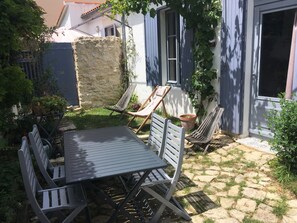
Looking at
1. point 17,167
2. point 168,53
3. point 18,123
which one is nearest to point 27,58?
point 18,123

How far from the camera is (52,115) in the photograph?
4.75 m

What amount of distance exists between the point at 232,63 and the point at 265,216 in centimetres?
276

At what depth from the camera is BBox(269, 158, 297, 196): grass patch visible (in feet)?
9.75

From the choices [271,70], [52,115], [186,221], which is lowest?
[186,221]

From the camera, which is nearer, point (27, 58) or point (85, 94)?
point (27, 58)

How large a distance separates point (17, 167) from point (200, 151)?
275 cm

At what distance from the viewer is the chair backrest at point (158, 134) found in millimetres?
2854

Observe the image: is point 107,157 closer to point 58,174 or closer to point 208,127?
point 58,174

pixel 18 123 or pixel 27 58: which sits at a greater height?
pixel 27 58

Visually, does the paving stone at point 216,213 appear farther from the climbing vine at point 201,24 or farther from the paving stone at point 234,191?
the climbing vine at point 201,24

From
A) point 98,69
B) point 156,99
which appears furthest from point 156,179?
point 98,69

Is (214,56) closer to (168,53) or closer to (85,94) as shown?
(168,53)

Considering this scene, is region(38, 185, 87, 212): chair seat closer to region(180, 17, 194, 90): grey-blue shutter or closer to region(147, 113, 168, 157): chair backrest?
region(147, 113, 168, 157): chair backrest

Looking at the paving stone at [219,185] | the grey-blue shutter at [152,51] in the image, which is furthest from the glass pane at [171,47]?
the paving stone at [219,185]
